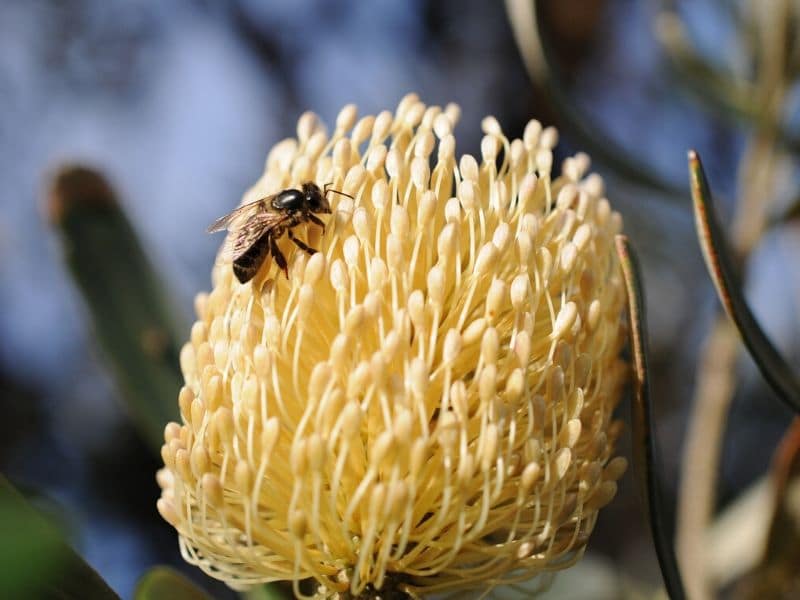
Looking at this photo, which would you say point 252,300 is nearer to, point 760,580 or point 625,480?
point 760,580

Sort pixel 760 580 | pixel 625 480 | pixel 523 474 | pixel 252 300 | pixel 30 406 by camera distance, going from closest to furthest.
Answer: pixel 523 474 → pixel 252 300 → pixel 760 580 → pixel 625 480 → pixel 30 406

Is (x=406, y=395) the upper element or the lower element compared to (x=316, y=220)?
lower

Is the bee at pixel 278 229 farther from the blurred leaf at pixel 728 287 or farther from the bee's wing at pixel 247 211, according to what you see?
the blurred leaf at pixel 728 287

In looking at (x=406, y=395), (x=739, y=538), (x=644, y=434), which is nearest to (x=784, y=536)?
(x=739, y=538)

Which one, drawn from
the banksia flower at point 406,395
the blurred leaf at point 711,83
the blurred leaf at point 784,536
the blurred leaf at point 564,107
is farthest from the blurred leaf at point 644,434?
the blurred leaf at point 711,83

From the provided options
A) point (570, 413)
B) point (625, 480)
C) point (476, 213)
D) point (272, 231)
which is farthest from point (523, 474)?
point (625, 480)

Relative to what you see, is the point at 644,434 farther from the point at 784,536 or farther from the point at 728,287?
the point at 784,536
